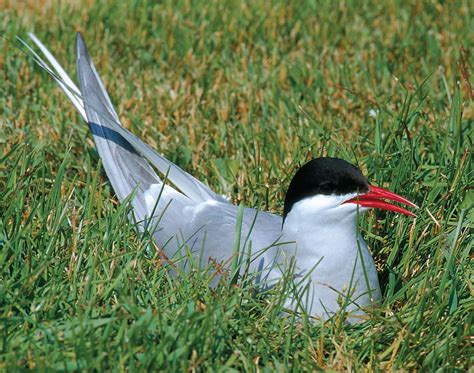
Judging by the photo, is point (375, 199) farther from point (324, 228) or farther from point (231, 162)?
point (231, 162)

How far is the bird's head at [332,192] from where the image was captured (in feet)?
8.45

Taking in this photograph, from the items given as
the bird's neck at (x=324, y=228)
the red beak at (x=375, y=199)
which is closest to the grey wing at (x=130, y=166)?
the bird's neck at (x=324, y=228)

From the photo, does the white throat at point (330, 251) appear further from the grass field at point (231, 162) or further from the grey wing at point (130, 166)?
the grey wing at point (130, 166)

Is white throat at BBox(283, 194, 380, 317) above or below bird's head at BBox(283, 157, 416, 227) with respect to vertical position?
below

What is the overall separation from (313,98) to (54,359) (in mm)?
2569

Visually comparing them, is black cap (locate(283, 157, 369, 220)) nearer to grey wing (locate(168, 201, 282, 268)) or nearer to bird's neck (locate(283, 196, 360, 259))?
bird's neck (locate(283, 196, 360, 259))

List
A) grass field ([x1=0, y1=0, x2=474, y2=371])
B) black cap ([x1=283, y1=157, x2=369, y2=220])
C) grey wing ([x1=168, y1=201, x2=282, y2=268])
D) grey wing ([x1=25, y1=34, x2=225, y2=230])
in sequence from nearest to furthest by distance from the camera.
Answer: grass field ([x1=0, y1=0, x2=474, y2=371])
black cap ([x1=283, y1=157, x2=369, y2=220])
grey wing ([x1=168, y1=201, x2=282, y2=268])
grey wing ([x1=25, y1=34, x2=225, y2=230])

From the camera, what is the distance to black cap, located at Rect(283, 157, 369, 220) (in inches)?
101

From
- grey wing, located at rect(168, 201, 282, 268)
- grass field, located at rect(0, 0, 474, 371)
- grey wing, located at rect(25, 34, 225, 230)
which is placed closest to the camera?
grass field, located at rect(0, 0, 474, 371)

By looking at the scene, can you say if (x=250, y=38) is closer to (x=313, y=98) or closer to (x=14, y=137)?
(x=313, y=98)

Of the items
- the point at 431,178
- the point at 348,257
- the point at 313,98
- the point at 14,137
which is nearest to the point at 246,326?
the point at 348,257

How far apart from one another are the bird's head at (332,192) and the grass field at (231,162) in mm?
261

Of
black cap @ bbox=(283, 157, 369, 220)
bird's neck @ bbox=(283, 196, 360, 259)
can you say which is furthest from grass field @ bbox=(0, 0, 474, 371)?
black cap @ bbox=(283, 157, 369, 220)

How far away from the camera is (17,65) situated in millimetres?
4590
